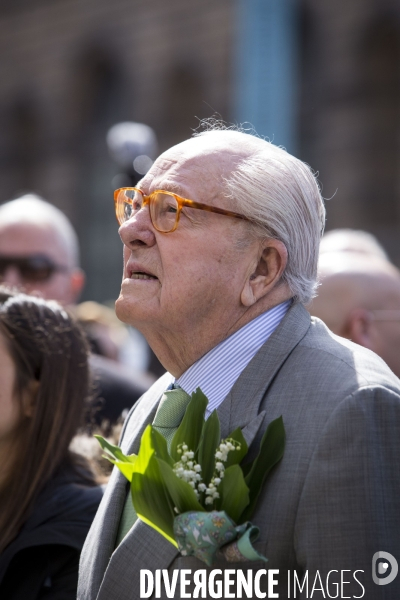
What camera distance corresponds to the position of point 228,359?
2.64 m

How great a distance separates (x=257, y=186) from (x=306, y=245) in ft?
0.85

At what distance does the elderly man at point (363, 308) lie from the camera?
14.3ft

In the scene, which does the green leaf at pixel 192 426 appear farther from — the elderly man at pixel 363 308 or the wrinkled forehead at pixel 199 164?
the elderly man at pixel 363 308

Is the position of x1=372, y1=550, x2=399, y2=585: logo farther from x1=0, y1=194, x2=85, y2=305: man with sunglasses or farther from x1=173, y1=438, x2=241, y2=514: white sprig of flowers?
x1=0, y1=194, x2=85, y2=305: man with sunglasses

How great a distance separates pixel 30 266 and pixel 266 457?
10.6 ft

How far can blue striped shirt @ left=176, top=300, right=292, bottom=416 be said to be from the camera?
260 cm

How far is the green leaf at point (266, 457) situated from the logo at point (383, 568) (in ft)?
1.08

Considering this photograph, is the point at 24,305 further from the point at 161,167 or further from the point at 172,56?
the point at 172,56

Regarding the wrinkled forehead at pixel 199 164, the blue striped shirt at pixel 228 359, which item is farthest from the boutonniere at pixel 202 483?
the wrinkled forehead at pixel 199 164

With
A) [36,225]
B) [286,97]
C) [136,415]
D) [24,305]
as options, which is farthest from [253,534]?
[286,97]

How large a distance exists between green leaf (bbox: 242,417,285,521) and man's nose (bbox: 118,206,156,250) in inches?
28.7

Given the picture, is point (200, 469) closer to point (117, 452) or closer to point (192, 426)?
point (192, 426)

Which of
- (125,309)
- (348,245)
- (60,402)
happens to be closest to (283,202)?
(125,309)

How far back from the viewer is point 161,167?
2791mm
